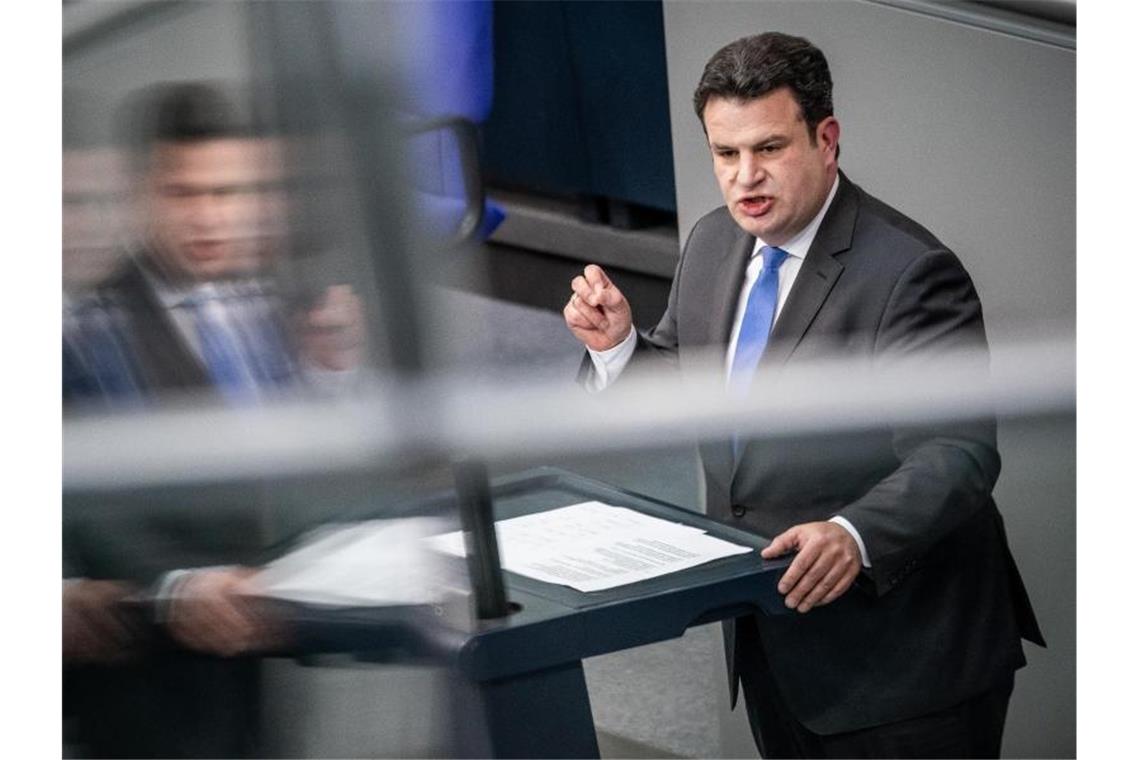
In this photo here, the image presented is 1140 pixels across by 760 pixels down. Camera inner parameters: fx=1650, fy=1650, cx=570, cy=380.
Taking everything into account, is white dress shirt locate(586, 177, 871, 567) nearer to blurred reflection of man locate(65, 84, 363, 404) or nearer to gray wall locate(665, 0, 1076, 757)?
gray wall locate(665, 0, 1076, 757)

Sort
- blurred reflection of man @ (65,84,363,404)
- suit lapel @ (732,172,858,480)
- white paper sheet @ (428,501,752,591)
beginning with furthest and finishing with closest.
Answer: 1. suit lapel @ (732,172,858,480)
2. white paper sheet @ (428,501,752,591)
3. blurred reflection of man @ (65,84,363,404)

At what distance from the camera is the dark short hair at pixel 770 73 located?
100cm

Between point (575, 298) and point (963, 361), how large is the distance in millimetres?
253

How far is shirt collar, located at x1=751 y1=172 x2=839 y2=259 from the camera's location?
1.03m

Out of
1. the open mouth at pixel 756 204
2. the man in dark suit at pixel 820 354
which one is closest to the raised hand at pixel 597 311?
the man in dark suit at pixel 820 354

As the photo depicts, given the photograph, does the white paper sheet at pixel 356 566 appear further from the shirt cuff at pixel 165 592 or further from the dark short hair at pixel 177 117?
the dark short hair at pixel 177 117

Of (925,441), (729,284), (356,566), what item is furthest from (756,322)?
(356,566)

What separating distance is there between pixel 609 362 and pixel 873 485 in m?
0.19

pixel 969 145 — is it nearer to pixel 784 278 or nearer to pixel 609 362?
pixel 784 278

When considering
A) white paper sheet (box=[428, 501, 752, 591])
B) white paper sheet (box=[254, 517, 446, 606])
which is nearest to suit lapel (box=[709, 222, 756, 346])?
white paper sheet (box=[428, 501, 752, 591])

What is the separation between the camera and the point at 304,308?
28.3 inches

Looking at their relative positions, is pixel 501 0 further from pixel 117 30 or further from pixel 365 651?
pixel 365 651

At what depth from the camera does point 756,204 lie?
1033 millimetres

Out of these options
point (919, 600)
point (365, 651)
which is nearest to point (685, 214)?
point (919, 600)
